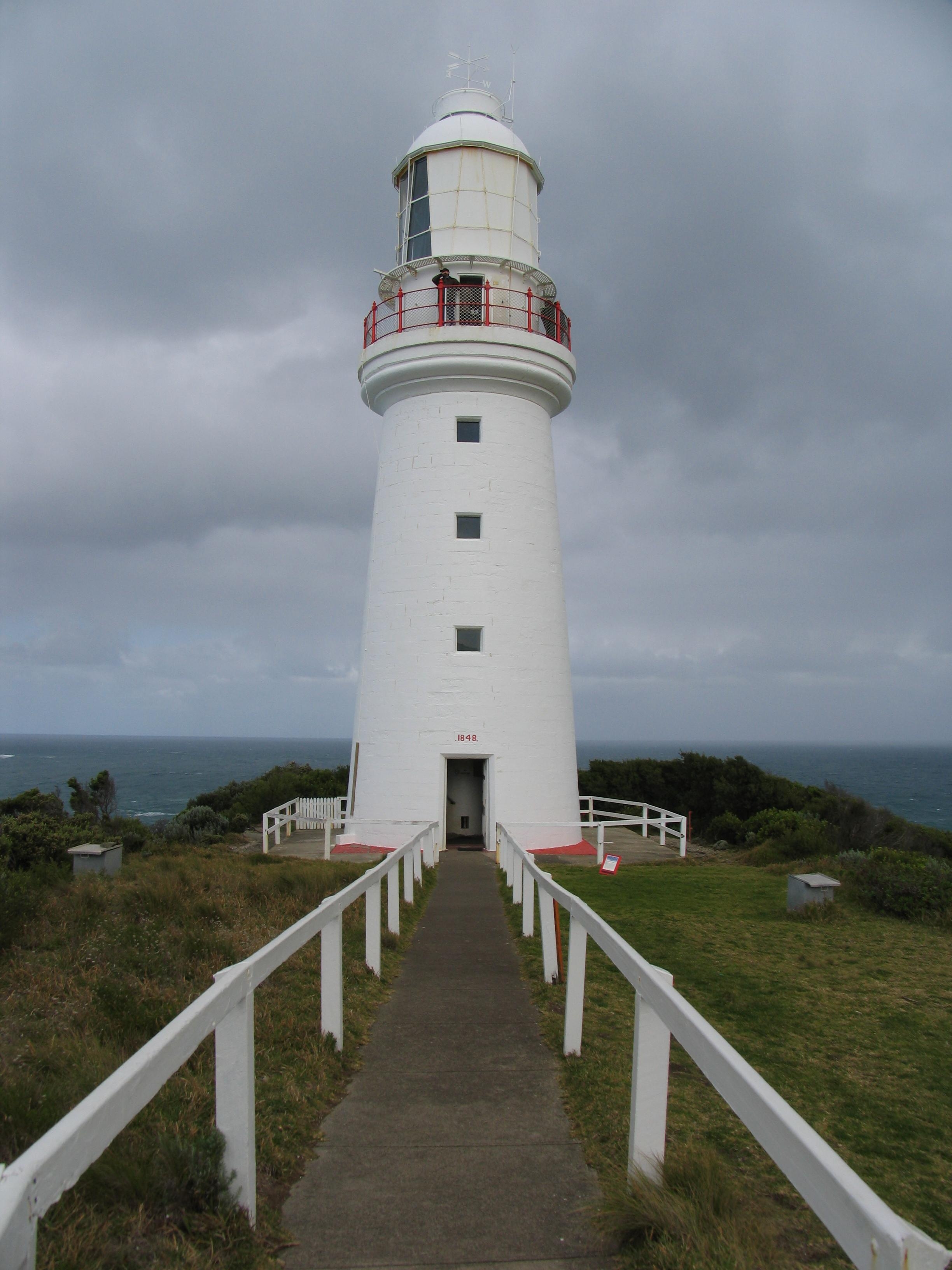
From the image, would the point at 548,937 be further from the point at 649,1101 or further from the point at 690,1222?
the point at 690,1222

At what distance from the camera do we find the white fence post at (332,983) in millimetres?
5648

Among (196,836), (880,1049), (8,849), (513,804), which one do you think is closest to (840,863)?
(513,804)

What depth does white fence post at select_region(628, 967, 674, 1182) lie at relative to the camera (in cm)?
379

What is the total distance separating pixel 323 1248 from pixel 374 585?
51.2ft

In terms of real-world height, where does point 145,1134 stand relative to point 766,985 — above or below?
above

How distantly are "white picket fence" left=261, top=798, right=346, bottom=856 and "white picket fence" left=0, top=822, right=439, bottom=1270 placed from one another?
478 inches

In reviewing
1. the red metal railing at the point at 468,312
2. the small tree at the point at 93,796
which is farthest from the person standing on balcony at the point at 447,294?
the small tree at the point at 93,796

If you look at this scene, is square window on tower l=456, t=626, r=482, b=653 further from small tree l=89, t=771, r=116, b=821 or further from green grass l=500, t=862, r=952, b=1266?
small tree l=89, t=771, r=116, b=821

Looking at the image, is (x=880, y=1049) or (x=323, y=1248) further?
(x=880, y=1049)

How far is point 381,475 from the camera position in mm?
19109

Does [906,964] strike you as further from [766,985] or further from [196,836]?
[196,836]

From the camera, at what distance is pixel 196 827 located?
22.7 m

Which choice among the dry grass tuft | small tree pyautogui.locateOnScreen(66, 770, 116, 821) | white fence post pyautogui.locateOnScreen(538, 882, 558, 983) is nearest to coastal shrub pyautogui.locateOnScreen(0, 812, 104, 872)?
white fence post pyautogui.locateOnScreen(538, 882, 558, 983)

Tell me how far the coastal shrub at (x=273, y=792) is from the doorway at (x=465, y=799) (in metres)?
6.64
